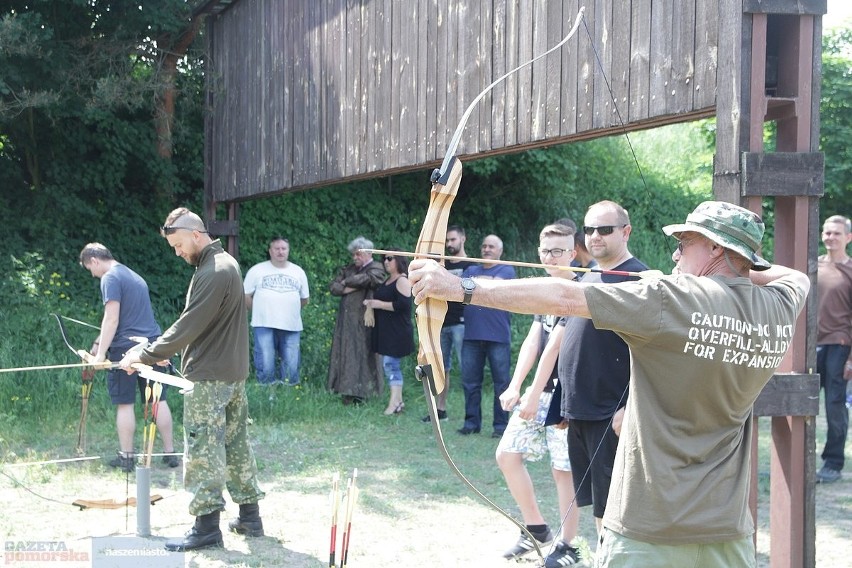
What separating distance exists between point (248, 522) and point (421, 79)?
11.6 ft

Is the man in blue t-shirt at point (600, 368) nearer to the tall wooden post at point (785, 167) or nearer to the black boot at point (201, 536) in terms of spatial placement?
the tall wooden post at point (785, 167)

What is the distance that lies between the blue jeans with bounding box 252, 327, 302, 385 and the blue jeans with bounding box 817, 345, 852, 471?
5149 mm

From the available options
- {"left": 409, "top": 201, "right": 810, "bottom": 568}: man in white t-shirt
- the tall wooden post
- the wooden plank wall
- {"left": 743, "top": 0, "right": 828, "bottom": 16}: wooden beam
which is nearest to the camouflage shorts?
the tall wooden post

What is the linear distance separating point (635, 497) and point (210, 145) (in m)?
9.11

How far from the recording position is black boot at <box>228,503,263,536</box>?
502 cm

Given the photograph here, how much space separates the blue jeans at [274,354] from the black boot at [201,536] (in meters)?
4.45

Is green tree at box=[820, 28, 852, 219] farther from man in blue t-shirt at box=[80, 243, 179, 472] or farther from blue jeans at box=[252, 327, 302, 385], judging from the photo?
man in blue t-shirt at box=[80, 243, 179, 472]

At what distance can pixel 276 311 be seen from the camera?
30.8ft

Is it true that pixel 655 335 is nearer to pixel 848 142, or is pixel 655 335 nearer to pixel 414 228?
pixel 414 228

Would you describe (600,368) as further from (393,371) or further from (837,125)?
(837,125)

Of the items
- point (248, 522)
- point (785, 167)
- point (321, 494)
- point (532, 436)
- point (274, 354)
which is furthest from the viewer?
point (274, 354)

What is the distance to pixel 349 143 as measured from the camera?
26.3 ft

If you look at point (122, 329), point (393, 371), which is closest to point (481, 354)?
point (393, 371)

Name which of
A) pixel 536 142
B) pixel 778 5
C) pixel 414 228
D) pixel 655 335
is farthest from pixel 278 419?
pixel 655 335
